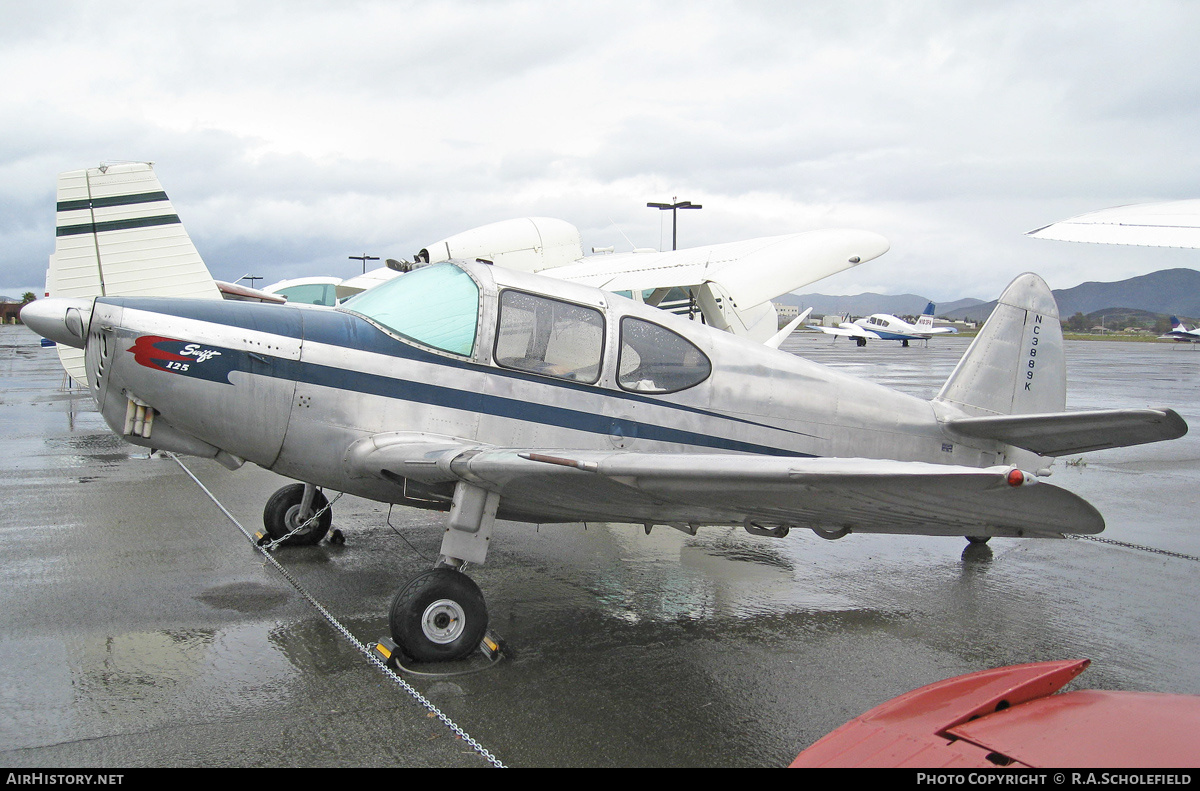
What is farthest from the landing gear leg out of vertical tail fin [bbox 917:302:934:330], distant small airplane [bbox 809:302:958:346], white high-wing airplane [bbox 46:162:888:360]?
vertical tail fin [bbox 917:302:934:330]

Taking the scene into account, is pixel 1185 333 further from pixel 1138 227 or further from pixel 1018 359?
pixel 1138 227

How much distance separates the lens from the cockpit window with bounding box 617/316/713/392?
494 centimetres

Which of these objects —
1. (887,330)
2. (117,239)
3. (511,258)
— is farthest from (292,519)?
(887,330)

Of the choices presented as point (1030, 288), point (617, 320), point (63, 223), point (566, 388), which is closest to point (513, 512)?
point (566, 388)

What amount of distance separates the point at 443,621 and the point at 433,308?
5.89 feet

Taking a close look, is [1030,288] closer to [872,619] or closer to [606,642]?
[872,619]

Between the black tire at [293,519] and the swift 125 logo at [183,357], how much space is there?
202cm

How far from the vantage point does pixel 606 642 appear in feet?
14.6

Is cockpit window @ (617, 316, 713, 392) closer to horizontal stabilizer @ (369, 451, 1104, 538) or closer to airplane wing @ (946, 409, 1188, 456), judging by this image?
horizontal stabilizer @ (369, 451, 1104, 538)

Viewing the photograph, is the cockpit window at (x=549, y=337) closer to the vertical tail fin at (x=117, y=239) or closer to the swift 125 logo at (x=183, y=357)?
the swift 125 logo at (x=183, y=357)

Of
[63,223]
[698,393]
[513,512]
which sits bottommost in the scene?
[513,512]

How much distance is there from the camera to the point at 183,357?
14.0 ft

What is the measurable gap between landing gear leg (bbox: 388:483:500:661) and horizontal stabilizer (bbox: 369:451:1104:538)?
0.18 m

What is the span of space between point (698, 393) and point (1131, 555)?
4115 millimetres
